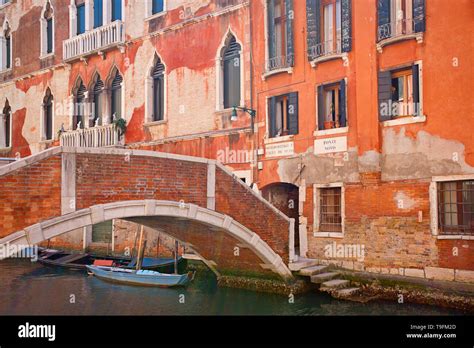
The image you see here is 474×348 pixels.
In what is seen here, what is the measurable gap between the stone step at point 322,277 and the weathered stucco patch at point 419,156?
2058 mm

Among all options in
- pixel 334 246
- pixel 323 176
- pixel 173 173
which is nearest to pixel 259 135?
pixel 323 176

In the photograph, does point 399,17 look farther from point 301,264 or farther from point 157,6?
point 157,6

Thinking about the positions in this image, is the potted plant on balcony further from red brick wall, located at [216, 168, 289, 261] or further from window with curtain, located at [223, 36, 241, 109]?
red brick wall, located at [216, 168, 289, 261]

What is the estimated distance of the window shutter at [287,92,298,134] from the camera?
1204 centimetres

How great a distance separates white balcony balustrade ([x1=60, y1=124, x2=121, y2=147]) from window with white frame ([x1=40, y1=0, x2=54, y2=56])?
3185 millimetres

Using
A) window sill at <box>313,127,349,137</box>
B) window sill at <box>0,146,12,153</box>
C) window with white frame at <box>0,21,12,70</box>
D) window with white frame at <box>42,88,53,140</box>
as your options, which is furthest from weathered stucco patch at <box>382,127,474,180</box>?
window with white frame at <box>0,21,12,70</box>

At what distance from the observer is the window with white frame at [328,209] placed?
1145 centimetres

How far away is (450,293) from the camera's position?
9.38 metres

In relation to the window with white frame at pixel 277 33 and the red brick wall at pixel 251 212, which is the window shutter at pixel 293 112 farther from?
the red brick wall at pixel 251 212

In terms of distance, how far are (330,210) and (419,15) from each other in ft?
13.3

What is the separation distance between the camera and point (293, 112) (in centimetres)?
1207

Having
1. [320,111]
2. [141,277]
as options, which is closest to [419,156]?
[320,111]

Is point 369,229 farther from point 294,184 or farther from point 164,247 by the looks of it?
point 164,247
